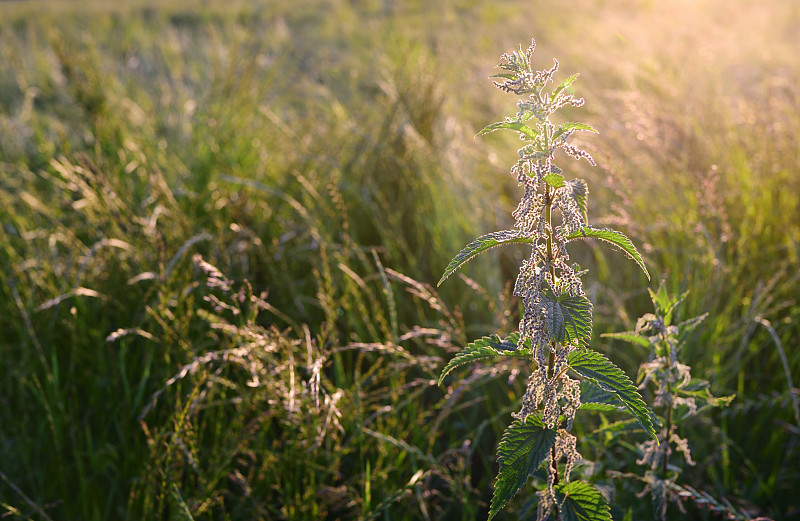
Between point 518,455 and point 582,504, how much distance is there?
15 cm

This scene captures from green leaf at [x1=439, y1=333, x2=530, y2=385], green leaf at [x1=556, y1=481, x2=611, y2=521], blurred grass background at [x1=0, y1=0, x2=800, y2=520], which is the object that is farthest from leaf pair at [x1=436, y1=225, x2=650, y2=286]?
blurred grass background at [x1=0, y1=0, x2=800, y2=520]

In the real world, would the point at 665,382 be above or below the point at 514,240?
below

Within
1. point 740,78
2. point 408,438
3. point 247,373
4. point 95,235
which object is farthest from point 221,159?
point 740,78

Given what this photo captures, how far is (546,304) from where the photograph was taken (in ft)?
3.12

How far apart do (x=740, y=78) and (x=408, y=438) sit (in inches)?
110

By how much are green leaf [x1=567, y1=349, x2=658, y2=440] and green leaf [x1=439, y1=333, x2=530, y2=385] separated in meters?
0.09

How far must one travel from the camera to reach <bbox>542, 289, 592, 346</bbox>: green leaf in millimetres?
930

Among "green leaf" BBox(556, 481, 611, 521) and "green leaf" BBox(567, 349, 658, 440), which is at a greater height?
"green leaf" BBox(567, 349, 658, 440)

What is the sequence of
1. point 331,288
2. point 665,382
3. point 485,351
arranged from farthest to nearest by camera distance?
point 331,288 < point 665,382 < point 485,351

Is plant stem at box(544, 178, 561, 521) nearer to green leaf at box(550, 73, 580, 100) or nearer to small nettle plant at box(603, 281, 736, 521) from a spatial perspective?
green leaf at box(550, 73, 580, 100)

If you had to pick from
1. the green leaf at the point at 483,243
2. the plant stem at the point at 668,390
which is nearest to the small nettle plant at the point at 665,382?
the plant stem at the point at 668,390

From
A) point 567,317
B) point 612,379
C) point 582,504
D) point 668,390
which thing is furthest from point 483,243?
point 668,390

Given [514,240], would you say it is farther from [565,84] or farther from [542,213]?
[565,84]

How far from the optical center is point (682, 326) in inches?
52.3
